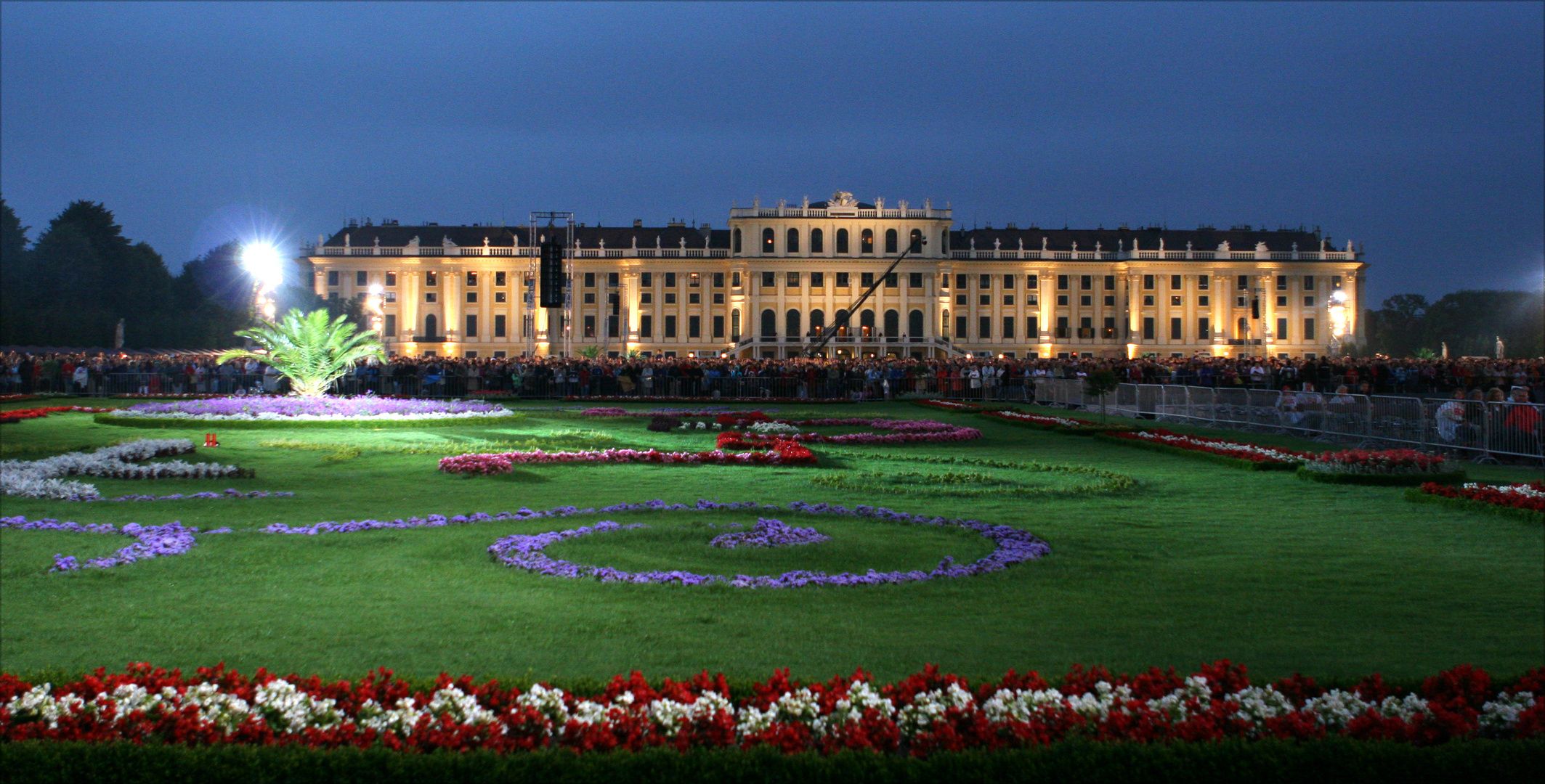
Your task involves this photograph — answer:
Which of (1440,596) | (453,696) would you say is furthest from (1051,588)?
(453,696)

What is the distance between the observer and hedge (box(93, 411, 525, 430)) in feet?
60.5

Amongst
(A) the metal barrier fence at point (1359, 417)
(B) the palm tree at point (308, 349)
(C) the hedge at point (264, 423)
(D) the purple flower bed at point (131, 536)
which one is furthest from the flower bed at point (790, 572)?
(B) the palm tree at point (308, 349)

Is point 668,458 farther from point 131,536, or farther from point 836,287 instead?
point 836,287

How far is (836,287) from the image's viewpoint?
80.4 meters

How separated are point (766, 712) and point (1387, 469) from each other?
33.3 feet

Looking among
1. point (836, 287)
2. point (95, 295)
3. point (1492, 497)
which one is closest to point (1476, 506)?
point (1492, 497)

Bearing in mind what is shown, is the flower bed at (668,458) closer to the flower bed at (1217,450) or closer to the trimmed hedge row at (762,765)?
the flower bed at (1217,450)

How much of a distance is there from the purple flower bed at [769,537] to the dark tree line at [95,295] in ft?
170

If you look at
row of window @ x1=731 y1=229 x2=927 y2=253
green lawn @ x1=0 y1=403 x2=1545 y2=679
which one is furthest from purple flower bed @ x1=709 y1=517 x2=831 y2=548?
row of window @ x1=731 y1=229 x2=927 y2=253

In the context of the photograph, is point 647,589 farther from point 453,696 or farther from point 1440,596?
point 1440,596

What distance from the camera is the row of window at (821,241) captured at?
263ft

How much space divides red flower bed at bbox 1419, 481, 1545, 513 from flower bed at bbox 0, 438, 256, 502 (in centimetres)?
1172

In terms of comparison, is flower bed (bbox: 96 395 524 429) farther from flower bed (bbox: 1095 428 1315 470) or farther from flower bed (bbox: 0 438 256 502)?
flower bed (bbox: 1095 428 1315 470)

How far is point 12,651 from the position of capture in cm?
494
